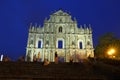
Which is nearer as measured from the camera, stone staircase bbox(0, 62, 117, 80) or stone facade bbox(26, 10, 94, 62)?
stone staircase bbox(0, 62, 117, 80)

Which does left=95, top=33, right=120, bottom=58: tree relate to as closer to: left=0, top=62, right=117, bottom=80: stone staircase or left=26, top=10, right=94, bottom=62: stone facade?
left=26, top=10, right=94, bottom=62: stone facade

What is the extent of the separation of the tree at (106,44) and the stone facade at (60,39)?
76.1 inches

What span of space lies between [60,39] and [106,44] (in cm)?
1091

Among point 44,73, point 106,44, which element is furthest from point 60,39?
point 44,73

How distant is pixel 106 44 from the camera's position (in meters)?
38.2

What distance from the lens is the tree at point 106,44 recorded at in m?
35.6

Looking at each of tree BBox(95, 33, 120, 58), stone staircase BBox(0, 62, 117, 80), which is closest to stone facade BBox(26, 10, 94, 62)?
tree BBox(95, 33, 120, 58)

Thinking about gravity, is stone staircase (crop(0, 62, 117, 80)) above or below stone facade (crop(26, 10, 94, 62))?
below

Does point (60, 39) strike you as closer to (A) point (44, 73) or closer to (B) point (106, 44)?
(B) point (106, 44)

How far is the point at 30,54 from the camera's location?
39.4 metres

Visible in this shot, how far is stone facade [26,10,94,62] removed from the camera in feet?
130

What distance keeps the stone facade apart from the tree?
1.93m

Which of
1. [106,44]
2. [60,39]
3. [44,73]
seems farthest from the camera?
[60,39]

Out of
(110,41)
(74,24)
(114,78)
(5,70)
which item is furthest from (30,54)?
(114,78)
